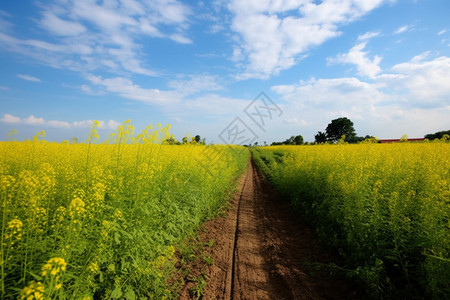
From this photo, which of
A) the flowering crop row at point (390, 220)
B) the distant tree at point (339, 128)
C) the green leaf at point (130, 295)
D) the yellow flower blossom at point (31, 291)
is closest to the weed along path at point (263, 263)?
the flowering crop row at point (390, 220)

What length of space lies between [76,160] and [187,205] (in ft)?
9.43

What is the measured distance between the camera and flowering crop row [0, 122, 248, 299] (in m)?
2.11

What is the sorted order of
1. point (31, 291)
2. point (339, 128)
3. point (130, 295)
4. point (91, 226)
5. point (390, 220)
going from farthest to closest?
point (339, 128) < point (390, 220) < point (130, 295) < point (91, 226) < point (31, 291)

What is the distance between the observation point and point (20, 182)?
234 centimetres

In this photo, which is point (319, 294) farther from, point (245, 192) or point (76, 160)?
point (245, 192)

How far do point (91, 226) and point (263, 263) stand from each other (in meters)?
3.61

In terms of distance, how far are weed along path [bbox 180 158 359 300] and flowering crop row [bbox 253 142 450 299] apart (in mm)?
531

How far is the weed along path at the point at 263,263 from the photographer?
3.92 m

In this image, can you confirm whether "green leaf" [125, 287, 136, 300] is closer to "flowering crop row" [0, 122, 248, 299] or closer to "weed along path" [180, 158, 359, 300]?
"flowering crop row" [0, 122, 248, 299]

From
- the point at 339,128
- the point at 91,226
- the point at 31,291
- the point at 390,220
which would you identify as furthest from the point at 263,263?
the point at 339,128

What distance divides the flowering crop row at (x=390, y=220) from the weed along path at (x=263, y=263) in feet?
1.74

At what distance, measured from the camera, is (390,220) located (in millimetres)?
4465

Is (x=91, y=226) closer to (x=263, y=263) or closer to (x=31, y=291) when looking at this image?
(x=31, y=291)

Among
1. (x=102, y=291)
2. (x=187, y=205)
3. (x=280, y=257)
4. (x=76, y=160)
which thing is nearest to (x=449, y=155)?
(x=280, y=257)
